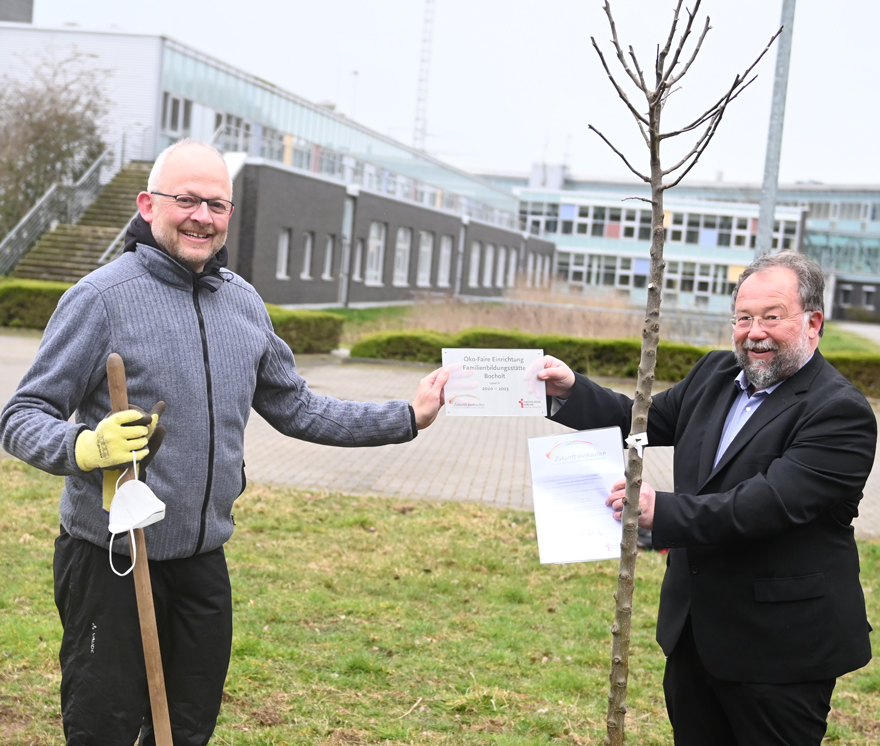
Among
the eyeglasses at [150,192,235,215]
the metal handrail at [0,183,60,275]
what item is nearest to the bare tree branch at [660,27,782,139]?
the eyeglasses at [150,192,235,215]

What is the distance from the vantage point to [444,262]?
47.6m

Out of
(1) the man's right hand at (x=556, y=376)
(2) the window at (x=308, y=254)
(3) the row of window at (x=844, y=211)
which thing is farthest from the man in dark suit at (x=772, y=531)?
(3) the row of window at (x=844, y=211)

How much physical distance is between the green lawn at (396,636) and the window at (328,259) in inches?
1037

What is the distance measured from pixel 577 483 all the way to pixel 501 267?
55.1 meters

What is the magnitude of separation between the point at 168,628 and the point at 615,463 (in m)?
1.43

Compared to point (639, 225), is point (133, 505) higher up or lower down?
lower down

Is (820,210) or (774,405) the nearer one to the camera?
(774,405)

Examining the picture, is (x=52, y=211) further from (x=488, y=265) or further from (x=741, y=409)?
(x=488, y=265)

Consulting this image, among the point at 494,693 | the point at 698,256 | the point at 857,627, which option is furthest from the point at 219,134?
the point at 698,256

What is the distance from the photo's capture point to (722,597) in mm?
2906

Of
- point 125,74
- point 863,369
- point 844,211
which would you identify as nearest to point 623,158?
point 863,369

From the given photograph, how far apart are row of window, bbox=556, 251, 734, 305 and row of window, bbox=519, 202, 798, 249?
1.59 metres

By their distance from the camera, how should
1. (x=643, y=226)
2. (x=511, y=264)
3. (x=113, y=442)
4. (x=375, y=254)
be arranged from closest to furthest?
1. (x=113, y=442)
2. (x=375, y=254)
3. (x=511, y=264)
4. (x=643, y=226)

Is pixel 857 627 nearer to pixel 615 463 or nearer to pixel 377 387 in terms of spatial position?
pixel 615 463
